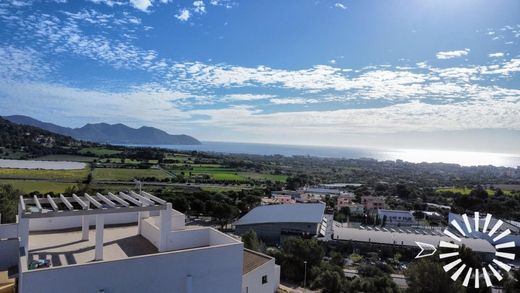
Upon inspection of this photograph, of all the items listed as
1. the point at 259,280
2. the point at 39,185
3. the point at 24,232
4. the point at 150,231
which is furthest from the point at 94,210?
the point at 39,185

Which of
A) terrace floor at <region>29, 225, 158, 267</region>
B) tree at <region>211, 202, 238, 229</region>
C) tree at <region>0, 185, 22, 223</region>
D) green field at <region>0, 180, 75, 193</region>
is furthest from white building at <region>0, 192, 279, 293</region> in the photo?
green field at <region>0, 180, 75, 193</region>

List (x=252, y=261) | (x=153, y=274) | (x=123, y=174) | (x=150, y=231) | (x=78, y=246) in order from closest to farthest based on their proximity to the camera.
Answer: (x=153, y=274), (x=78, y=246), (x=150, y=231), (x=252, y=261), (x=123, y=174)

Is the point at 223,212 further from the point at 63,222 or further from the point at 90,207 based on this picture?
the point at 90,207

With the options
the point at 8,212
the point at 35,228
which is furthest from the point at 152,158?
the point at 35,228

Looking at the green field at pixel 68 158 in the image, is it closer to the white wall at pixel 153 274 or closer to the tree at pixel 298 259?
the tree at pixel 298 259

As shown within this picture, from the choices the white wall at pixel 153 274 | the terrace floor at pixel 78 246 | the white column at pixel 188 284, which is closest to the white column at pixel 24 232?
the terrace floor at pixel 78 246

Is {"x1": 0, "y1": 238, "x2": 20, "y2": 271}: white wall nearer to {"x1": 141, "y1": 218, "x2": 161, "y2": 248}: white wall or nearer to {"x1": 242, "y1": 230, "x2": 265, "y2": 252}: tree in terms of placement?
{"x1": 141, "y1": 218, "x2": 161, "y2": 248}: white wall

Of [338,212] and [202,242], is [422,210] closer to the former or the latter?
[338,212]
